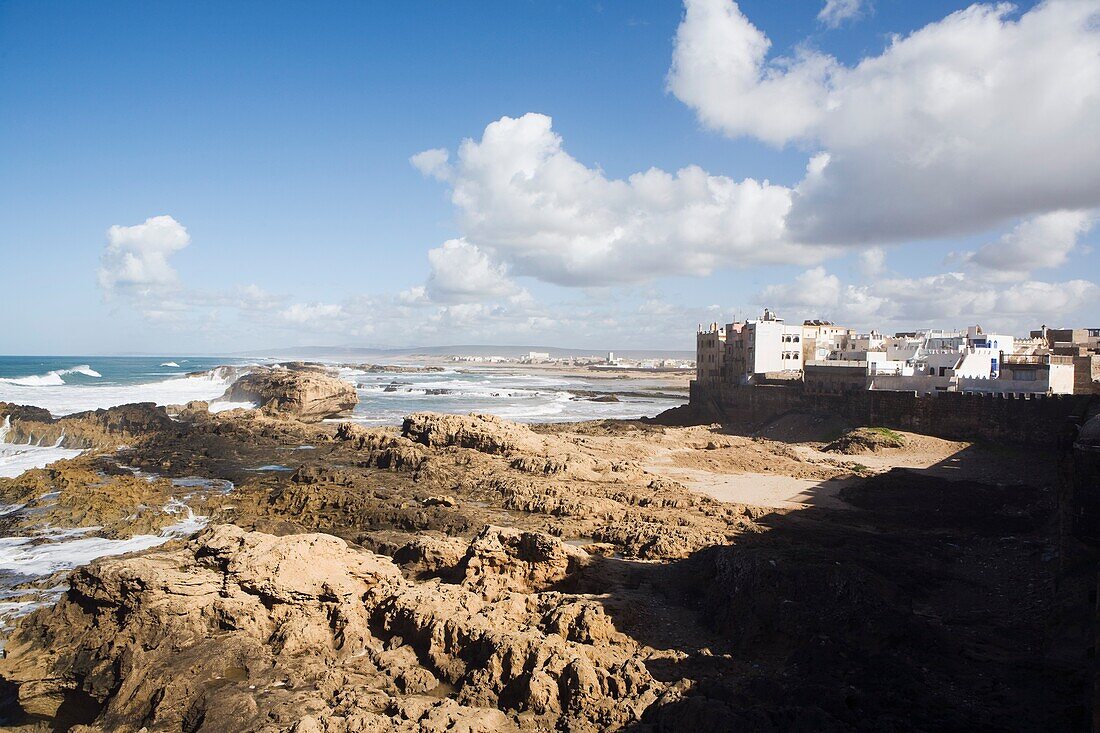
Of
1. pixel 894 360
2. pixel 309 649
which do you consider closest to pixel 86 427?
pixel 309 649

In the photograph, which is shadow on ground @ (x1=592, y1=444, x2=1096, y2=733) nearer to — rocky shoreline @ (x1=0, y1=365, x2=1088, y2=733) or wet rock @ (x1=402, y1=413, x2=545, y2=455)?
rocky shoreline @ (x1=0, y1=365, x2=1088, y2=733)

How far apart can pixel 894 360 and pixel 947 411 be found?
12561mm

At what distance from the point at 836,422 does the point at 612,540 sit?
88.9ft

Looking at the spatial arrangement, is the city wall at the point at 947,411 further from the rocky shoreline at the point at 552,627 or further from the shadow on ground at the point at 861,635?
the shadow on ground at the point at 861,635

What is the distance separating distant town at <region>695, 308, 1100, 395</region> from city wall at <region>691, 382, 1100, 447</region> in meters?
0.89

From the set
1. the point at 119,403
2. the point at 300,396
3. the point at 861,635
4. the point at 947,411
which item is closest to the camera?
the point at 861,635

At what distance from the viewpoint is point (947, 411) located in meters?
33.8

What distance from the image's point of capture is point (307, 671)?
9508 millimetres

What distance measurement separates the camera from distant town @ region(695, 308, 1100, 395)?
3619cm

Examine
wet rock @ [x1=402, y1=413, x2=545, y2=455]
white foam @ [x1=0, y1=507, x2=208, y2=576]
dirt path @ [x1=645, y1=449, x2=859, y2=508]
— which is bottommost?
white foam @ [x1=0, y1=507, x2=208, y2=576]

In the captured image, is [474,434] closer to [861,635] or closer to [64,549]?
[64,549]

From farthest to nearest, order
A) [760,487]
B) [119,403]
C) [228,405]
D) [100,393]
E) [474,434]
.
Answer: [100,393]
[228,405]
[119,403]
[474,434]
[760,487]

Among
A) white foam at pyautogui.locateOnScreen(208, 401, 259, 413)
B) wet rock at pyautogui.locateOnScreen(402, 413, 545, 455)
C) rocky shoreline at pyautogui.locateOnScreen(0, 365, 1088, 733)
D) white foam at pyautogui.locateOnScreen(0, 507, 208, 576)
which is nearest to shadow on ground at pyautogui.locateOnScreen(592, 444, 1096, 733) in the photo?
rocky shoreline at pyautogui.locateOnScreen(0, 365, 1088, 733)

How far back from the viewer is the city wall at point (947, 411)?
29578mm
